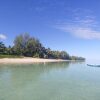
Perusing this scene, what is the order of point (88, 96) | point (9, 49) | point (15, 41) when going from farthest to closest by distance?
1. point (15, 41)
2. point (9, 49)
3. point (88, 96)

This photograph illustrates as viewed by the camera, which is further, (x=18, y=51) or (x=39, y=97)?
(x=18, y=51)

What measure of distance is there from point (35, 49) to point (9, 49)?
15041 millimetres

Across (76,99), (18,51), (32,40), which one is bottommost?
(76,99)

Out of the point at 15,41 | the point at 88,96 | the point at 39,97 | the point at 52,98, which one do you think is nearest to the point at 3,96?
the point at 39,97

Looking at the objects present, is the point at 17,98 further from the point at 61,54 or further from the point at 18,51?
the point at 61,54

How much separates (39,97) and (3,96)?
7.62ft

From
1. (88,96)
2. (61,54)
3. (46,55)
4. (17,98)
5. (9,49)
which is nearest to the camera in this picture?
(17,98)

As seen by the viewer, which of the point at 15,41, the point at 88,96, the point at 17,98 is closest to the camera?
the point at 17,98

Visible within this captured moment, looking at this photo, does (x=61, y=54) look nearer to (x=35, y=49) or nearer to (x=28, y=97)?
(x=35, y=49)

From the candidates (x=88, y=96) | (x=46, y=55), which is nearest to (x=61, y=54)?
(x=46, y=55)

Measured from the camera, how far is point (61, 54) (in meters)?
119

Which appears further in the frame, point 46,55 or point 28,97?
point 46,55

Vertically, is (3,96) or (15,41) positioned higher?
(15,41)

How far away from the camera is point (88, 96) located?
12.8m
